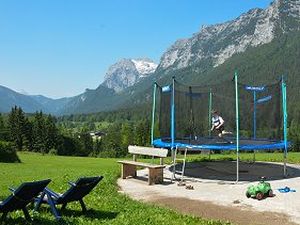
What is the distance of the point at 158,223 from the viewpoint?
884 centimetres

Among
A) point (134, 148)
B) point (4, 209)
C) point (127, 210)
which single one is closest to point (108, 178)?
point (134, 148)

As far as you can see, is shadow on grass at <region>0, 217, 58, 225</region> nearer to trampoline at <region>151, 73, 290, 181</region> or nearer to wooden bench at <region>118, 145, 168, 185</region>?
wooden bench at <region>118, 145, 168, 185</region>

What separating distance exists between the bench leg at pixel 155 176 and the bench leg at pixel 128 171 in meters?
1.58

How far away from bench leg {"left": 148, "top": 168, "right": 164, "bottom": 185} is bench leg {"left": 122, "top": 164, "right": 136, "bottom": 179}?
158 centimetres

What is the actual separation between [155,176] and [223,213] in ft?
15.1

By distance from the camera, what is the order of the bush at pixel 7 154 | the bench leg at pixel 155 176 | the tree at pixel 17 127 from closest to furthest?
the bench leg at pixel 155 176 → the bush at pixel 7 154 → the tree at pixel 17 127

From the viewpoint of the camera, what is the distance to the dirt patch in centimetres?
923

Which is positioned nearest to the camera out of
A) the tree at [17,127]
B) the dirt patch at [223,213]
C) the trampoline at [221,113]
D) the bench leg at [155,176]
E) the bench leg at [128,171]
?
the dirt patch at [223,213]

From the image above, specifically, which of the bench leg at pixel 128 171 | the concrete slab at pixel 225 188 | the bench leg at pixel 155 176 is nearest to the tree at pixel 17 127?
the concrete slab at pixel 225 188

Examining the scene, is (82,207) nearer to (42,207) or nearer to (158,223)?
(42,207)

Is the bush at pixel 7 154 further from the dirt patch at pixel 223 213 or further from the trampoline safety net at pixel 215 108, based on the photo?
the dirt patch at pixel 223 213

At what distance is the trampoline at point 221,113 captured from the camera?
1625 cm

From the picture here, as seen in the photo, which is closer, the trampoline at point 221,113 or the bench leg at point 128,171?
the bench leg at point 128,171

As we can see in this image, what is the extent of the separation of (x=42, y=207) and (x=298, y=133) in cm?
6966
